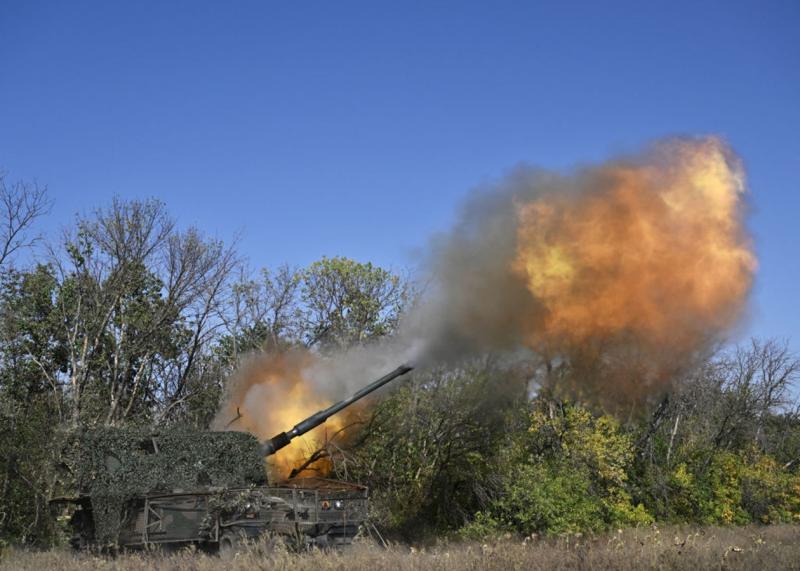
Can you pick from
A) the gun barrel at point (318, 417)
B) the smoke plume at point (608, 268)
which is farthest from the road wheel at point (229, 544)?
the smoke plume at point (608, 268)

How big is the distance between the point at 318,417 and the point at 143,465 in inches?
160

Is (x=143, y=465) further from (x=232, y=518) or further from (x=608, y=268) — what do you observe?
(x=608, y=268)

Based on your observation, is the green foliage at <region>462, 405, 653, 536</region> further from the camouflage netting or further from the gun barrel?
the camouflage netting

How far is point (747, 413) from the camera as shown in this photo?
3828cm

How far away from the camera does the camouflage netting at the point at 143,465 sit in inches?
645

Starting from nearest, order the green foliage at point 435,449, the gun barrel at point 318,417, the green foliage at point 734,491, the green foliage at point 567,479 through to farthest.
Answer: the gun barrel at point 318,417
the green foliage at point 567,479
the green foliage at point 435,449
the green foliage at point 734,491

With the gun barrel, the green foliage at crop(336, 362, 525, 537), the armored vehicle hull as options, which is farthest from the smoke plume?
the green foliage at crop(336, 362, 525, 537)

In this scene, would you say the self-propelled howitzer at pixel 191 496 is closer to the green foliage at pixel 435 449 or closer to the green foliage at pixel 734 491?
the green foliage at pixel 435 449

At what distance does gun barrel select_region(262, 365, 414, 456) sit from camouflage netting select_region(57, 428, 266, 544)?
1068mm

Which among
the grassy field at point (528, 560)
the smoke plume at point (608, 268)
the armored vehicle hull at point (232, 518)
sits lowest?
the grassy field at point (528, 560)

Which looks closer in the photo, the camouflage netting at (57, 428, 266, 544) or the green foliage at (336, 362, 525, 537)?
the camouflage netting at (57, 428, 266, 544)

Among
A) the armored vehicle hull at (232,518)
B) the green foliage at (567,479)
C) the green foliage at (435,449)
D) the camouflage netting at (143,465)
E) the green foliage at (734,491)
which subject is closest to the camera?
the armored vehicle hull at (232,518)

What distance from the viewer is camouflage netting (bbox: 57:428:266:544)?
53.7 feet

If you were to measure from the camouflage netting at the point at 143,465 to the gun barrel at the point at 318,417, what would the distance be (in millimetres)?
1068
